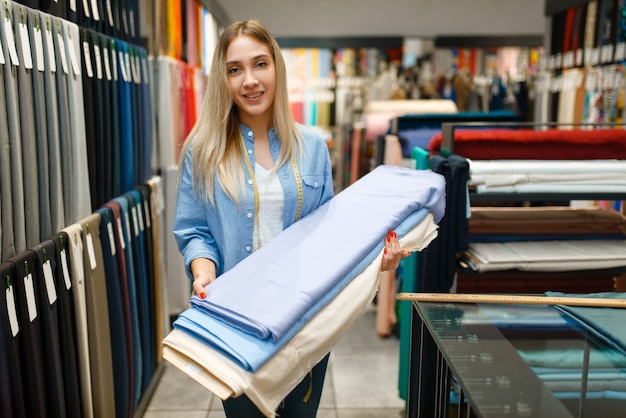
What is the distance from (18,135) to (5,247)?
32 cm

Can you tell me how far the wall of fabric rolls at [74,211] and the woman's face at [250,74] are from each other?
1.97 ft

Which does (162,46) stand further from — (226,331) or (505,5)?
(505,5)

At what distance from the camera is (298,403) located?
165cm

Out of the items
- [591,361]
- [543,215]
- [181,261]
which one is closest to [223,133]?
[591,361]

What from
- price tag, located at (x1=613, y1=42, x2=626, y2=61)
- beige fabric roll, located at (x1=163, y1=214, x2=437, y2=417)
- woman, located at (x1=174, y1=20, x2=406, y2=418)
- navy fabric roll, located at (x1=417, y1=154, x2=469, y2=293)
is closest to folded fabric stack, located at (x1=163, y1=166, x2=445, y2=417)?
beige fabric roll, located at (x1=163, y1=214, x2=437, y2=417)

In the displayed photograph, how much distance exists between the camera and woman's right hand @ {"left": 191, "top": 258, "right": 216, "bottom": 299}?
1.51 metres

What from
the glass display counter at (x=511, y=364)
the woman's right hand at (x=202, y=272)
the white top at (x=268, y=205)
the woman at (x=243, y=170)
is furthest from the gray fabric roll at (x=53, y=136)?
the glass display counter at (x=511, y=364)

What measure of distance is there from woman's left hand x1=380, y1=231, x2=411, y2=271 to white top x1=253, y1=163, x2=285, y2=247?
1.11 ft

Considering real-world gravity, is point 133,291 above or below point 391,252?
below

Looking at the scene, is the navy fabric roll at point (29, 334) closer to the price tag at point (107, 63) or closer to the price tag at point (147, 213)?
the price tag at point (107, 63)

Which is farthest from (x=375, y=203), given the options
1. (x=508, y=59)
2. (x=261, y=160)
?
(x=508, y=59)

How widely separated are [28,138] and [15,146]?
9cm

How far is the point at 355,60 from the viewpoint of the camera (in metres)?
7.43

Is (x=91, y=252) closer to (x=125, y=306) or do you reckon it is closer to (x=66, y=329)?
(x=66, y=329)
